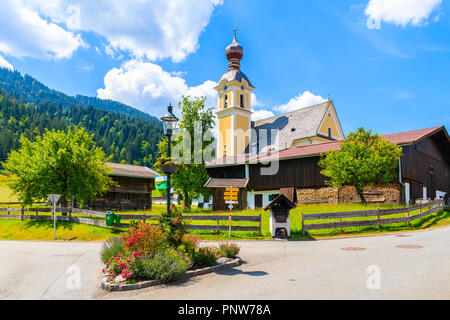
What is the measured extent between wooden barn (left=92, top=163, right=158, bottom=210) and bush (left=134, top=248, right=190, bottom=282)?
32136 millimetres

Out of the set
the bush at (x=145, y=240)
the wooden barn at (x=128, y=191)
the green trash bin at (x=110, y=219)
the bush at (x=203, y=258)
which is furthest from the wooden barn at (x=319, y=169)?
the bush at (x=145, y=240)

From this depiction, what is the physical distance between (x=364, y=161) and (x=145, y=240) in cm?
2169

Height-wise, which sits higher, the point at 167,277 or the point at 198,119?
the point at 198,119

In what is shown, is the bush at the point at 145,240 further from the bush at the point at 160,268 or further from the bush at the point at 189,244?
the bush at the point at 189,244

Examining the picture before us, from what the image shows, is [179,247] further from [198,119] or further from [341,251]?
[198,119]

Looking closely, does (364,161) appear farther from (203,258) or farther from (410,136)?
(203,258)

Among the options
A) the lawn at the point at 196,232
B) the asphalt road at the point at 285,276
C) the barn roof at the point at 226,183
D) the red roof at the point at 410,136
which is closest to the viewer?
the asphalt road at the point at 285,276

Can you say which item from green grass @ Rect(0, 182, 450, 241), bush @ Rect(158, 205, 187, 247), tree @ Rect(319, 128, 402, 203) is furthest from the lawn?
bush @ Rect(158, 205, 187, 247)

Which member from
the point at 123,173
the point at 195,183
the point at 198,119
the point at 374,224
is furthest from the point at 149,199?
the point at 374,224

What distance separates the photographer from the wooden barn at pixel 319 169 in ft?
98.0

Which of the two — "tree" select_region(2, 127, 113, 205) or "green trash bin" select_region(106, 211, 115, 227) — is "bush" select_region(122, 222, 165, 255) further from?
"tree" select_region(2, 127, 113, 205)

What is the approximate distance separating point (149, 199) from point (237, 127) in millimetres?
22205

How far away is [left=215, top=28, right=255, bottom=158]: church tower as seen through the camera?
59125mm
